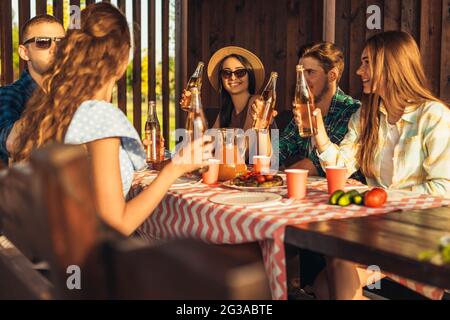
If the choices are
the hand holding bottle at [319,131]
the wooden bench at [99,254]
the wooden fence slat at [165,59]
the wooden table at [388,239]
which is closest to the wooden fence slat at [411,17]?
the hand holding bottle at [319,131]

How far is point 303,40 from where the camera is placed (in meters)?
4.54

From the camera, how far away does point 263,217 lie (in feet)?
5.09

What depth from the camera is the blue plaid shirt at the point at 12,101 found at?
273 centimetres

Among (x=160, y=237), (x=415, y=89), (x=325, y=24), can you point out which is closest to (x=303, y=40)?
(x=325, y=24)

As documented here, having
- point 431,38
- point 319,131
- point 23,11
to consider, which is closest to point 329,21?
point 431,38

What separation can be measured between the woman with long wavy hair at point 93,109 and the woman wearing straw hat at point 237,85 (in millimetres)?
1860

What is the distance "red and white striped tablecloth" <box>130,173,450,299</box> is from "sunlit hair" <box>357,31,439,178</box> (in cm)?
44

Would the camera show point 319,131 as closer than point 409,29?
Yes

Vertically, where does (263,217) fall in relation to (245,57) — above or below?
below

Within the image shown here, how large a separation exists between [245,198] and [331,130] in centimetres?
139

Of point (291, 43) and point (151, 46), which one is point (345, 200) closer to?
point (291, 43)

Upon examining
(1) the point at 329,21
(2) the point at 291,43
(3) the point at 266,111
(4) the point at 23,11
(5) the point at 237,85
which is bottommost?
(3) the point at 266,111

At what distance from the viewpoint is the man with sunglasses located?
108 inches

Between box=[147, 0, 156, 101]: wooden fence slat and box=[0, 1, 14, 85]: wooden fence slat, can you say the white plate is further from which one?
box=[147, 0, 156, 101]: wooden fence slat
